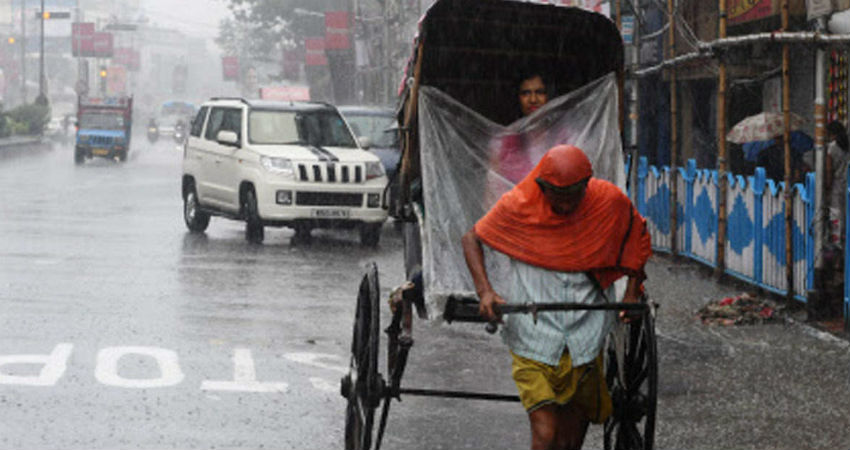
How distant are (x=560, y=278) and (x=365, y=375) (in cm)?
115

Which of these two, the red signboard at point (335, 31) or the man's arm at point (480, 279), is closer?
the man's arm at point (480, 279)

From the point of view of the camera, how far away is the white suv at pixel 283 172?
19.8 m

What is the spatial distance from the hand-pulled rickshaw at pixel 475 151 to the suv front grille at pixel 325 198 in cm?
1140

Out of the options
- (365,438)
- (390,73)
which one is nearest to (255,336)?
(365,438)

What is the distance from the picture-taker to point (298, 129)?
21125mm

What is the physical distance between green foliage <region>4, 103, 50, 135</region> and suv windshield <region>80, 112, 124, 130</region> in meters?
11.9

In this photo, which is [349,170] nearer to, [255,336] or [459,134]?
[255,336]

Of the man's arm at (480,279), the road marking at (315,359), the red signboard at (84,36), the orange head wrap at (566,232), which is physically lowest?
the road marking at (315,359)

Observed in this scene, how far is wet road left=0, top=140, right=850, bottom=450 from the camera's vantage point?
7.93 meters

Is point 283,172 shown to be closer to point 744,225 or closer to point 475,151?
point 744,225

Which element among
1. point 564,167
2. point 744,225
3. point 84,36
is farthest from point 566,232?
point 84,36

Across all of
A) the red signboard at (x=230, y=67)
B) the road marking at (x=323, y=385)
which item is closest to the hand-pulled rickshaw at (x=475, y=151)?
the road marking at (x=323, y=385)

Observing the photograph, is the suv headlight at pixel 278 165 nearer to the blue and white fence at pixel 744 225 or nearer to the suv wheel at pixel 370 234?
the suv wheel at pixel 370 234

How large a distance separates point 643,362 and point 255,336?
5544mm
